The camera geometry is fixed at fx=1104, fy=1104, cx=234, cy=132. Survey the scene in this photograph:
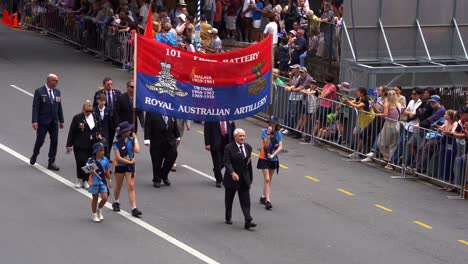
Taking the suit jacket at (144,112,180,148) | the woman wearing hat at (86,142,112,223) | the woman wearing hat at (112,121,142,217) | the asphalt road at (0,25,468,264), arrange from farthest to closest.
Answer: the suit jacket at (144,112,180,148) → the woman wearing hat at (112,121,142,217) → the woman wearing hat at (86,142,112,223) → the asphalt road at (0,25,468,264)

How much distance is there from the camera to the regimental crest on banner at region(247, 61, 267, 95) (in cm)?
1933

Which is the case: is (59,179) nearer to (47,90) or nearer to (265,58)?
(47,90)

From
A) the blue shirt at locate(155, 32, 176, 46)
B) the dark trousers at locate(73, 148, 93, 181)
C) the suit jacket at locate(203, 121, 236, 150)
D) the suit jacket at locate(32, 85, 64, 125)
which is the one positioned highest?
the blue shirt at locate(155, 32, 176, 46)

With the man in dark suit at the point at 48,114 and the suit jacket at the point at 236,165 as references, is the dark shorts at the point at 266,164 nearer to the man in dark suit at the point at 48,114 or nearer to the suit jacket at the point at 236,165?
the suit jacket at the point at 236,165

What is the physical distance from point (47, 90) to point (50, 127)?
2.29ft

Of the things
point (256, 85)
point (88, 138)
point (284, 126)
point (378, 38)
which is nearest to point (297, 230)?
point (256, 85)

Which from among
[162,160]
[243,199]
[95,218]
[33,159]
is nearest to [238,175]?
[243,199]

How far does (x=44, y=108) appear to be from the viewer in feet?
67.4

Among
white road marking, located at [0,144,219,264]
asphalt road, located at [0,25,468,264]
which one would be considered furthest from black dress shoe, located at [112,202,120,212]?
asphalt road, located at [0,25,468,264]

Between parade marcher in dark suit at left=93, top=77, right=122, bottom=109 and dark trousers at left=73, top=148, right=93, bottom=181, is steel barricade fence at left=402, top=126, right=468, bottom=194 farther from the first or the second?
dark trousers at left=73, top=148, right=93, bottom=181

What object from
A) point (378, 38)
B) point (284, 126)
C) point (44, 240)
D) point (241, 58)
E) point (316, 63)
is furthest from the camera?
point (316, 63)

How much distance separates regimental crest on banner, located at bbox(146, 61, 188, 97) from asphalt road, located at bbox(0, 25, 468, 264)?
1.86 metres

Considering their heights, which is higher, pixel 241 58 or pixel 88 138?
pixel 241 58

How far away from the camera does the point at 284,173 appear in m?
21.8
